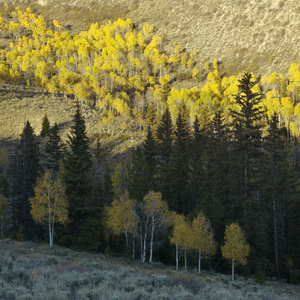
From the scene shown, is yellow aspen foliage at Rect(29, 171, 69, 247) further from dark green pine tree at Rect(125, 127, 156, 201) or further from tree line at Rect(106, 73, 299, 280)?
dark green pine tree at Rect(125, 127, 156, 201)

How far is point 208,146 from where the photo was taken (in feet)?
147

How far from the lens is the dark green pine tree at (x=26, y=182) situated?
35.1 m

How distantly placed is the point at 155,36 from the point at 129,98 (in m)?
74.0

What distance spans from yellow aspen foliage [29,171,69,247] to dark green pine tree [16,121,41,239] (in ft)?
17.7

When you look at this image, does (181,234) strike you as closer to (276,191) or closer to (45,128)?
(276,191)

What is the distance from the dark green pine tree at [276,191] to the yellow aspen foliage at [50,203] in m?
20.7

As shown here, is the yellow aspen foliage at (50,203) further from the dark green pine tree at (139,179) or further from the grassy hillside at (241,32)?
the grassy hillside at (241,32)

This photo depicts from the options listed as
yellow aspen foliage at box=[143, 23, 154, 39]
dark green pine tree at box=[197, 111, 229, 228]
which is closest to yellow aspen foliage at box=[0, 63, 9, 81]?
yellow aspen foliage at box=[143, 23, 154, 39]

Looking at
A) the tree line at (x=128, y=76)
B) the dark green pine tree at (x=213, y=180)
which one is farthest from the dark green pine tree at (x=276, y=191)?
the tree line at (x=128, y=76)

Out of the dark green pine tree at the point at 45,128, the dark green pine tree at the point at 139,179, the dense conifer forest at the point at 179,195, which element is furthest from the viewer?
the dark green pine tree at the point at 45,128

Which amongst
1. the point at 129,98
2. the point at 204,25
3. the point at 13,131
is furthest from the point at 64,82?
the point at 204,25

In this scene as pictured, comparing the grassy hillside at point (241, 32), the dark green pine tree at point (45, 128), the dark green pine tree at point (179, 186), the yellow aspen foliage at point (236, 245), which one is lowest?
the yellow aspen foliage at point (236, 245)

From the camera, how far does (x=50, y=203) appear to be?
29.5 meters

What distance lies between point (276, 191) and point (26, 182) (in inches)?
1251
